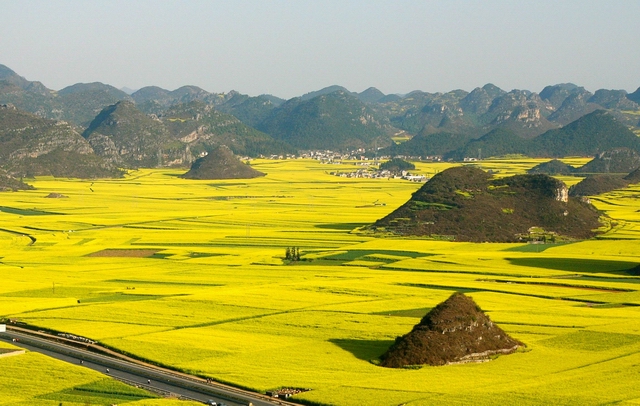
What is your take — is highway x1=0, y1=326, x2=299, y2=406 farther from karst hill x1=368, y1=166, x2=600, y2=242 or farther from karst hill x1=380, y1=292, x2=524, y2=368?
karst hill x1=368, y1=166, x2=600, y2=242

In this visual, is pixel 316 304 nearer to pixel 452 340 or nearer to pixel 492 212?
pixel 452 340

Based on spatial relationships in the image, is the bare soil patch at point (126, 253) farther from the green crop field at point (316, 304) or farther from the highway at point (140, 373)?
the highway at point (140, 373)

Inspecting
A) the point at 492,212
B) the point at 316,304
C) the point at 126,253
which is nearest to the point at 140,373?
the point at 316,304

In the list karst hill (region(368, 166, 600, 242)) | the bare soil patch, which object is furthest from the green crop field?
karst hill (region(368, 166, 600, 242))

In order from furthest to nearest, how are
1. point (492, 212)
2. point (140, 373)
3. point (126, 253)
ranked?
point (492, 212), point (126, 253), point (140, 373)

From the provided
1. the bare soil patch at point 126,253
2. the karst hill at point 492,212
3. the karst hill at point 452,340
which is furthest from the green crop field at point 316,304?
the karst hill at point 492,212
